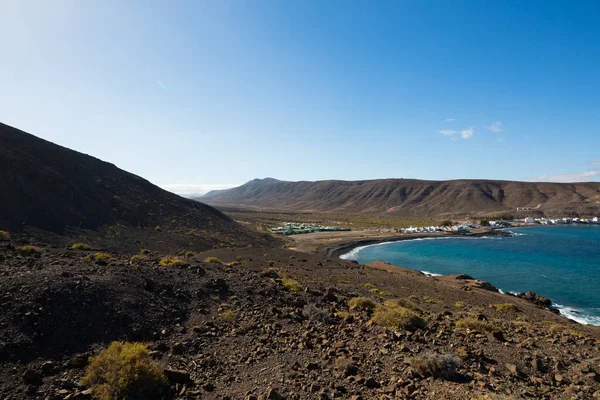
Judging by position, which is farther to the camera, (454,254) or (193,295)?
(454,254)

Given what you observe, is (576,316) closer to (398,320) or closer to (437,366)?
(398,320)

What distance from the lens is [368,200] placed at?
198000mm

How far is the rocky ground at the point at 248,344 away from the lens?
6.22 m

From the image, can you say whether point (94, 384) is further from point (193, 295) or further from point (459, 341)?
point (459, 341)

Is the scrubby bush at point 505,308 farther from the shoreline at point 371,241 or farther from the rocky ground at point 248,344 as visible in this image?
the shoreline at point 371,241

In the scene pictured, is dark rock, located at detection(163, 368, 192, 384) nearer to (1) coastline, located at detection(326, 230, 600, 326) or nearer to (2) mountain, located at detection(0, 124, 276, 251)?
(2) mountain, located at detection(0, 124, 276, 251)

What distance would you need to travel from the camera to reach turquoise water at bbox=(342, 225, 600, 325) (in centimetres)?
2922

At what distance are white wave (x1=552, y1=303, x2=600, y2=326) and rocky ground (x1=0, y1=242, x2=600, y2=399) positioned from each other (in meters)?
14.7

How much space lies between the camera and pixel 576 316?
23.3 m

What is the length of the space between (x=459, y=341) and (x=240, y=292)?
7926mm

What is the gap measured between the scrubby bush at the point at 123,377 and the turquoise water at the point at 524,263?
94.2ft

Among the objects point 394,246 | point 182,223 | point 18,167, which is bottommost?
point 394,246

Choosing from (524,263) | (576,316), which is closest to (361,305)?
(576,316)

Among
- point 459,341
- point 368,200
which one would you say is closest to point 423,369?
point 459,341
